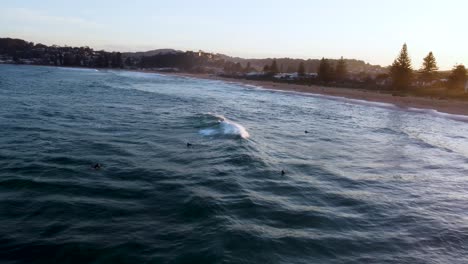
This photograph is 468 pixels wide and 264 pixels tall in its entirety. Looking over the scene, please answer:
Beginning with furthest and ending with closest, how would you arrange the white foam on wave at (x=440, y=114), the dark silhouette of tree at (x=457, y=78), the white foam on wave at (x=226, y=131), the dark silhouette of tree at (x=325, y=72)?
the dark silhouette of tree at (x=325, y=72) < the dark silhouette of tree at (x=457, y=78) < the white foam on wave at (x=440, y=114) < the white foam on wave at (x=226, y=131)

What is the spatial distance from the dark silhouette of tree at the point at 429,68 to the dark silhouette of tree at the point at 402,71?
3.65 m

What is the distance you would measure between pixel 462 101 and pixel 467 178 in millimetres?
49023

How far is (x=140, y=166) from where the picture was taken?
15.1 m

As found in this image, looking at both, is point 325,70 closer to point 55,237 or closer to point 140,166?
point 140,166

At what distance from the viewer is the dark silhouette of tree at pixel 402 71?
261 ft

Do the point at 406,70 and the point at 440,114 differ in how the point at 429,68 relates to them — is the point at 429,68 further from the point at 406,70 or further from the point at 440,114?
the point at 440,114

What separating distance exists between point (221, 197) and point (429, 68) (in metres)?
84.5

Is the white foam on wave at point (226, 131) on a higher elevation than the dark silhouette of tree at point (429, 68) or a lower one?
lower

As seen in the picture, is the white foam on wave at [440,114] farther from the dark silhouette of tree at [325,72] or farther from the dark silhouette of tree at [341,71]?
the dark silhouette of tree at [341,71]

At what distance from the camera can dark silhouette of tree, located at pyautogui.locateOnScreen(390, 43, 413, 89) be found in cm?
7944

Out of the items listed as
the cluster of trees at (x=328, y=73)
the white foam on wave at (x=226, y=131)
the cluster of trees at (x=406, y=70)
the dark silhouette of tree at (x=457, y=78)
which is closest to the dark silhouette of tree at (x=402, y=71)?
the cluster of trees at (x=406, y=70)

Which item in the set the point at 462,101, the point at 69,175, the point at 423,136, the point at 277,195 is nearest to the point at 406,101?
the point at 462,101

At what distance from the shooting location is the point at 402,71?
262ft

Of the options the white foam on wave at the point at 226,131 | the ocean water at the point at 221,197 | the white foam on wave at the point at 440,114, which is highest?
the white foam on wave at the point at 440,114
